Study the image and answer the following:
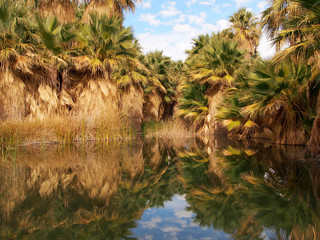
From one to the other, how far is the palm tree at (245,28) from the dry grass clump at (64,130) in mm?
15182

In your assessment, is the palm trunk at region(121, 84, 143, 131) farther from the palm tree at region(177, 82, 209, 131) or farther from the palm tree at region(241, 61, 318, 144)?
the palm tree at region(241, 61, 318, 144)

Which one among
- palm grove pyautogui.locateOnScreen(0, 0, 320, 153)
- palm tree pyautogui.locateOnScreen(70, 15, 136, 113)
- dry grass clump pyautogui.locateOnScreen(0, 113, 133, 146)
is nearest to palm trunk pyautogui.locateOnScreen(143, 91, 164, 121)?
palm grove pyautogui.locateOnScreen(0, 0, 320, 153)

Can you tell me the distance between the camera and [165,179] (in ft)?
14.1

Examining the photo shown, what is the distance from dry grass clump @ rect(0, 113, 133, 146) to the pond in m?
5.21

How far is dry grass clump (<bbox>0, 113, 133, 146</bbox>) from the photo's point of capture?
9450mm

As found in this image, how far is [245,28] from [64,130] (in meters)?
19.2

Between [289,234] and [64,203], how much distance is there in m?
2.13

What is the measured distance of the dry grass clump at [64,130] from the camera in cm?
945

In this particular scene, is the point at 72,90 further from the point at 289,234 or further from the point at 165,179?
the point at 289,234

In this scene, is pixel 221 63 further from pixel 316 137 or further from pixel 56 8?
pixel 316 137

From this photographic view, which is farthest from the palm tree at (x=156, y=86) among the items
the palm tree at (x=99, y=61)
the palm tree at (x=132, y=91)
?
the palm tree at (x=99, y=61)

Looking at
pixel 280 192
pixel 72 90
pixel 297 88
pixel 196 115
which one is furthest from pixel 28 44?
pixel 280 192

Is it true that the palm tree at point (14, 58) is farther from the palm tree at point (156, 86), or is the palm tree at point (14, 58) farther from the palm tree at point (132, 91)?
the palm tree at point (156, 86)

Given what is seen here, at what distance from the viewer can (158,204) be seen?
298 cm
